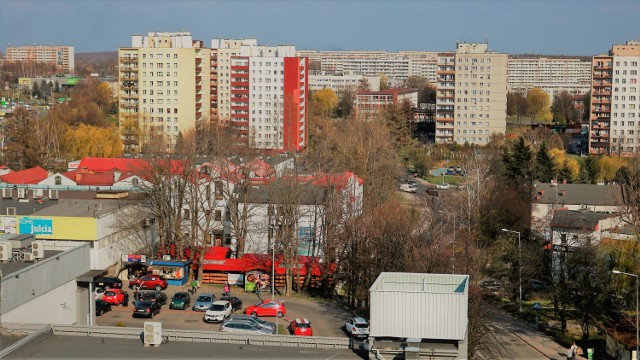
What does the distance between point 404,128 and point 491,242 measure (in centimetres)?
3723

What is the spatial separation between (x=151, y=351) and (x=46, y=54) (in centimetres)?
16079

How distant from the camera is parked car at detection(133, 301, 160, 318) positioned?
68.4 feet

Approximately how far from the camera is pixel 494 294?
2478cm

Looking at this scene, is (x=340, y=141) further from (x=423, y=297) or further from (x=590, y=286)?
(x=423, y=297)

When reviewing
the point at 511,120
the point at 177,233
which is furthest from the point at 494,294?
the point at 511,120

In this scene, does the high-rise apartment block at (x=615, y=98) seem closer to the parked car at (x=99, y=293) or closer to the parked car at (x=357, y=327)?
the parked car at (x=357, y=327)

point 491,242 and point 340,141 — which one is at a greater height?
point 340,141

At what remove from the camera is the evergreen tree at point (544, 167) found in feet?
136

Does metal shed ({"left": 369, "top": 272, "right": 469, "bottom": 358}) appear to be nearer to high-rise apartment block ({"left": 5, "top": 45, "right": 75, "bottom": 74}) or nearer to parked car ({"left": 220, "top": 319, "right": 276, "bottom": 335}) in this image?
parked car ({"left": 220, "top": 319, "right": 276, "bottom": 335})

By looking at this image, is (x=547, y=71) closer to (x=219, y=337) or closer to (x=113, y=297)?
(x=113, y=297)

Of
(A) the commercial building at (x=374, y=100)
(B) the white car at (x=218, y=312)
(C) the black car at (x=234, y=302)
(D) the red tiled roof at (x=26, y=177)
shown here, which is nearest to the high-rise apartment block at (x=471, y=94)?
(A) the commercial building at (x=374, y=100)

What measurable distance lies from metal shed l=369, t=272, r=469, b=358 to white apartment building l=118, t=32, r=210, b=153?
44939mm

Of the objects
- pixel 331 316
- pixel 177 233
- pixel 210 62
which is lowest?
pixel 331 316

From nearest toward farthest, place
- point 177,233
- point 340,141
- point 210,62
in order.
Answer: point 177,233 < point 340,141 < point 210,62
